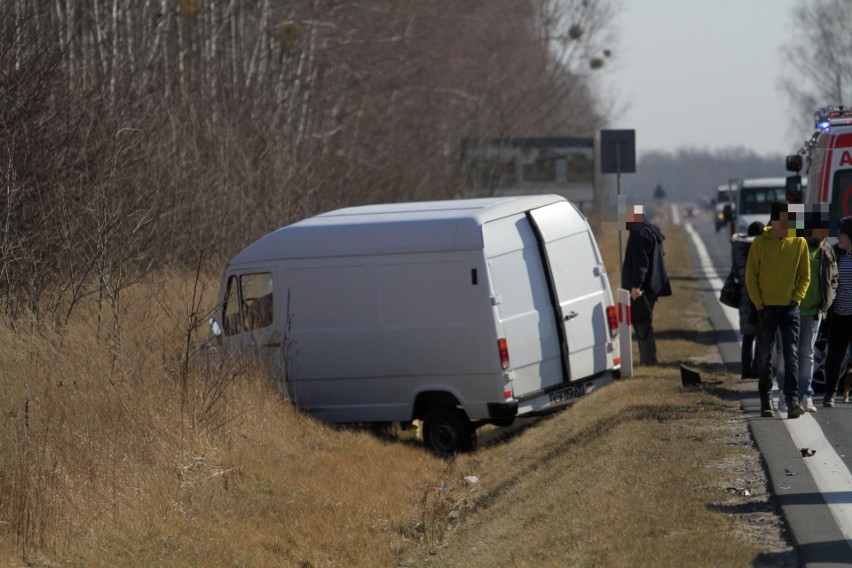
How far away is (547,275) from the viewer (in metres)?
13.3

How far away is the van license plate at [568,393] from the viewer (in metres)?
13.5

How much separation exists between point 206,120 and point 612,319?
13.2 meters

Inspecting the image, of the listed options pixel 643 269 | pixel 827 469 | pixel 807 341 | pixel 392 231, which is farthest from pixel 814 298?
pixel 392 231

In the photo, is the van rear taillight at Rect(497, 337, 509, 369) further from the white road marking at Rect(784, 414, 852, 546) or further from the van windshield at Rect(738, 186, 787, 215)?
the van windshield at Rect(738, 186, 787, 215)

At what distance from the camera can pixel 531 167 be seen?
43531 mm

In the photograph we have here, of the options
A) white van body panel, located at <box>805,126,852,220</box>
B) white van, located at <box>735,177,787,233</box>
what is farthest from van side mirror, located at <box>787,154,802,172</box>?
white van, located at <box>735,177,787,233</box>

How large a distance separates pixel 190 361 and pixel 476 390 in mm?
2754

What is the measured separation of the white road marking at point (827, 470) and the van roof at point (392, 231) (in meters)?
3.31

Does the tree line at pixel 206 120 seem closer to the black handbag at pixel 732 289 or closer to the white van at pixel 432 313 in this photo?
the white van at pixel 432 313

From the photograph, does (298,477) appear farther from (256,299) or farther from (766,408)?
(766,408)

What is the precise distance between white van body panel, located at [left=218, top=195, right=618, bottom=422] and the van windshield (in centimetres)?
2513

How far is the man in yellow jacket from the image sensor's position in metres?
11.4

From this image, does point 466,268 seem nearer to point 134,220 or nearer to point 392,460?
point 392,460

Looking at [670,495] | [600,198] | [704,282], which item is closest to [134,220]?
[670,495]
